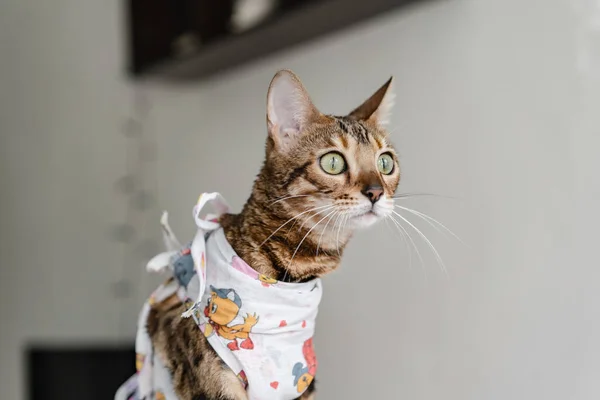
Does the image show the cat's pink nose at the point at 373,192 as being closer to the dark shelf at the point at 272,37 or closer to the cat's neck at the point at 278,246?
the cat's neck at the point at 278,246

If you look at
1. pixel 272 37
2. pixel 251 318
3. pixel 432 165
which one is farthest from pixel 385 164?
pixel 272 37

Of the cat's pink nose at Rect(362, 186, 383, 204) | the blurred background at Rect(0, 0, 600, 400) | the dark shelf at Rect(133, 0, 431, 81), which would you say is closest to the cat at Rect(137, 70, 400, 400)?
the cat's pink nose at Rect(362, 186, 383, 204)

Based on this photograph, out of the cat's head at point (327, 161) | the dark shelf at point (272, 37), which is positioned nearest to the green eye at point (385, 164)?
the cat's head at point (327, 161)

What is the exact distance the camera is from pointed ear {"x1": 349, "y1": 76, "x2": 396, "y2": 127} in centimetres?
67

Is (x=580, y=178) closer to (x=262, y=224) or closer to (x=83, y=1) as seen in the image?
(x=262, y=224)

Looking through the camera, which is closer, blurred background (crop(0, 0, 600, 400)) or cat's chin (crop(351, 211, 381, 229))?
cat's chin (crop(351, 211, 381, 229))

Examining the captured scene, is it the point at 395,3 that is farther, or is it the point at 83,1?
the point at 83,1

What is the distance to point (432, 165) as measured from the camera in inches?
46.6

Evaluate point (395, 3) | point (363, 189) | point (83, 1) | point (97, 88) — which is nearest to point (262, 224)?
point (363, 189)

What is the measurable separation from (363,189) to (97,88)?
196 centimetres

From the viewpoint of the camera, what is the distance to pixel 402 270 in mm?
1194

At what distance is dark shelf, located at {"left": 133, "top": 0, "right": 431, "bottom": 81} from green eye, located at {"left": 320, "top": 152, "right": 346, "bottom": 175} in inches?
28.9

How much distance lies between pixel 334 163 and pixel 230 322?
0.18 meters

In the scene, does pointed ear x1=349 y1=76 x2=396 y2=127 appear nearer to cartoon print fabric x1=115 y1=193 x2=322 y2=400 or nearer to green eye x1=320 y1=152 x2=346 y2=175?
green eye x1=320 y1=152 x2=346 y2=175
